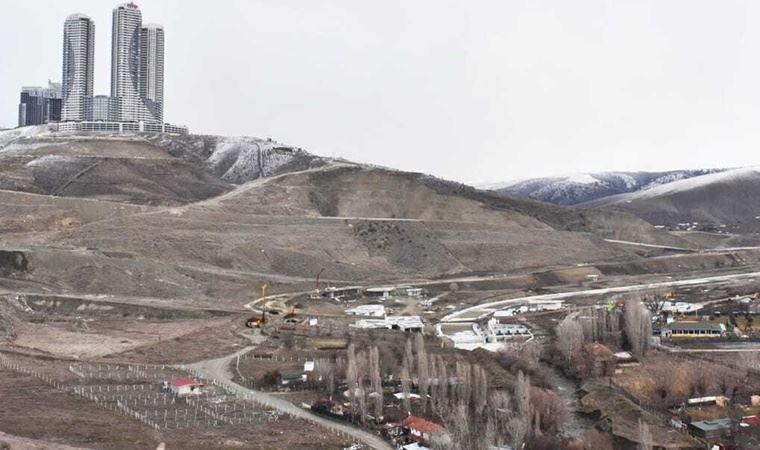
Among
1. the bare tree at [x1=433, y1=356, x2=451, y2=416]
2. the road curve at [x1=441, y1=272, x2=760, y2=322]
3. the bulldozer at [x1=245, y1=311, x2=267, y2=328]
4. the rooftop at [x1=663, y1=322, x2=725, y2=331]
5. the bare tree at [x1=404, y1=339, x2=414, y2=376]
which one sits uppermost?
the road curve at [x1=441, y1=272, x2=760, y2=322]

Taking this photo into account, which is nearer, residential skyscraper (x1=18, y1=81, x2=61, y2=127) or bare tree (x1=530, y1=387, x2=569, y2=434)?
bare tree (x1=530, y1=387, x2=569, y2=434)

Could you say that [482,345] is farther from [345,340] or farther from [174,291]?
[174,291]

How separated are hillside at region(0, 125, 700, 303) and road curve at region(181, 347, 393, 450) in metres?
19.9

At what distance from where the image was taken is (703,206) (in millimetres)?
180125

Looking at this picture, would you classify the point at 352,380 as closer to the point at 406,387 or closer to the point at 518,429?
the point at 406,387

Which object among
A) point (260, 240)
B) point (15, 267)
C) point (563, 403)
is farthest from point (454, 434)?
point (260, 240)

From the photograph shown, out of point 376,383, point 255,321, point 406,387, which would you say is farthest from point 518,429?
point 255,321

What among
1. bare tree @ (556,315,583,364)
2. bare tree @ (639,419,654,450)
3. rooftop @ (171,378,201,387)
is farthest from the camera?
bare tree @ (556,315,583,364)

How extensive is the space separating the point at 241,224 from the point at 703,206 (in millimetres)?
124575

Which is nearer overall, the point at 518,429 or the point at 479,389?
the point at 518,429

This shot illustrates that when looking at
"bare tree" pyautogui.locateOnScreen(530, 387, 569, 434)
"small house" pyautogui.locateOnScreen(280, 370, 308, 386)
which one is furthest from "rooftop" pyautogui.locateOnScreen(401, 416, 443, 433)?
"small house" pyautogui.locateOnScreen(280, 370, 308, 386)

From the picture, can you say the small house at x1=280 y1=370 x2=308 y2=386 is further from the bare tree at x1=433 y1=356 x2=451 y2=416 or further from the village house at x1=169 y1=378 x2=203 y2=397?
the bare tree at x1=433 y1=356 x2=451 y2=416

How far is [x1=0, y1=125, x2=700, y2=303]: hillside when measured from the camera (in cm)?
6850

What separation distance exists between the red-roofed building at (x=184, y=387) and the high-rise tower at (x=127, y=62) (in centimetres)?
11672
